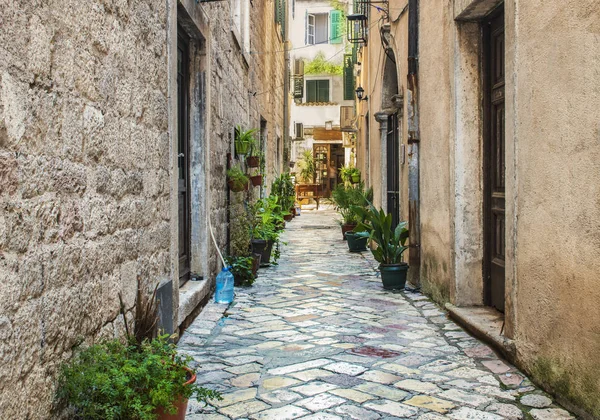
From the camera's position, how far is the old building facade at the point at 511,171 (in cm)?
305

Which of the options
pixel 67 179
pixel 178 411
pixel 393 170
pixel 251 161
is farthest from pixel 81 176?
pixel 393 170

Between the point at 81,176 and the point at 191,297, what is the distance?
255 cm

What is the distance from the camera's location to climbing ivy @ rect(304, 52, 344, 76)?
28.2 meters

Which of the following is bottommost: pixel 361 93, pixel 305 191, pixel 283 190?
pixel 305 191

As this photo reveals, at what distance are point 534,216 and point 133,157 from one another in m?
2.30

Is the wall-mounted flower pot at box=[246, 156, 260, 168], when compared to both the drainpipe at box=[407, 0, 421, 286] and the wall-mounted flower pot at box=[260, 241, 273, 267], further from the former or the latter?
the drainpipe at box=[407, 0, 421, 286]

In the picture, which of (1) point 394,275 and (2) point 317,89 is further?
(2) point 317,89

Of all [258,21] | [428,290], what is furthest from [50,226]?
[258,21]

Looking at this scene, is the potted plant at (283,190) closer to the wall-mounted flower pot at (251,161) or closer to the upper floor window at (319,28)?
the wall-mounted flower pot at (251,161)

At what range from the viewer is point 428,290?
6.34 meters

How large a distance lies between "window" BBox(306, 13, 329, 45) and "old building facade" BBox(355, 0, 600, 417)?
2035cm

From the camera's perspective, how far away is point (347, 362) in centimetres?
407

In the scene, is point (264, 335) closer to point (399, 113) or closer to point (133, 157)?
point (133, 157)

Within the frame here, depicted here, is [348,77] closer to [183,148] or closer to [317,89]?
[317,89]
